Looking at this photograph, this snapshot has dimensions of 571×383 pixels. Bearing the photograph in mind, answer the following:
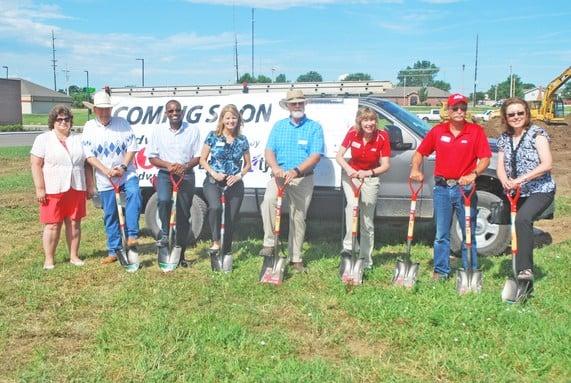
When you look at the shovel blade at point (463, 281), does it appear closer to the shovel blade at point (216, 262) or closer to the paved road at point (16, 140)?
the shovel blade at point (216, 262)

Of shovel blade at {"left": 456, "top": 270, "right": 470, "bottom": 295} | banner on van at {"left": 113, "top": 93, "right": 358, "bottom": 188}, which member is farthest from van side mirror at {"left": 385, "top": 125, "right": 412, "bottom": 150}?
shovel blade at {"left": 456, "top": 270, "right": 470, "bottom": 295}

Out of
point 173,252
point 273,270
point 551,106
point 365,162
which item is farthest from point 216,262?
point 551,106

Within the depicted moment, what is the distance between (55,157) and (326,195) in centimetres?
338

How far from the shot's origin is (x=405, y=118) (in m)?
7.66

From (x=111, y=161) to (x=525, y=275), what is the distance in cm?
474

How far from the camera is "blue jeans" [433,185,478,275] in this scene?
6.00 meters

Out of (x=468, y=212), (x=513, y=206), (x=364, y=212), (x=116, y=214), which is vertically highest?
(x=513, y=206)

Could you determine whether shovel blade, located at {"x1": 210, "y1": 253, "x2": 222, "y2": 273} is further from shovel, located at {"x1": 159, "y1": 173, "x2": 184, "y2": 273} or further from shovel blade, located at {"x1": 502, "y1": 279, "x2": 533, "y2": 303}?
shovel blade, located at {"x1": 502, "y1": 279, "x2": 533, "y2": 303}

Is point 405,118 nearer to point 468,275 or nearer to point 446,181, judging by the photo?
point 446,181

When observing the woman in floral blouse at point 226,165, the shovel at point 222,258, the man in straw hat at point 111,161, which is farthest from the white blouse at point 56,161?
the shovel at point 222,258

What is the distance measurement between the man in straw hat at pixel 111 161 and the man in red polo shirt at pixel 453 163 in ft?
11.2

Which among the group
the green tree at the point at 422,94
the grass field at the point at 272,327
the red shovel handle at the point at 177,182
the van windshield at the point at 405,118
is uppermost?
the green tree at the point at 422,94

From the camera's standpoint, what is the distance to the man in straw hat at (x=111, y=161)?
270 inches

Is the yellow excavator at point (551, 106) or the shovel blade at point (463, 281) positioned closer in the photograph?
the shovel blade at point (463, 281)
